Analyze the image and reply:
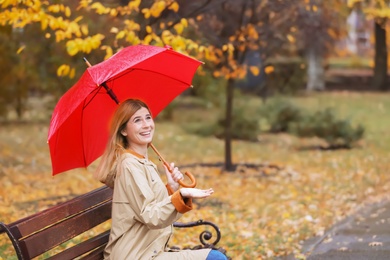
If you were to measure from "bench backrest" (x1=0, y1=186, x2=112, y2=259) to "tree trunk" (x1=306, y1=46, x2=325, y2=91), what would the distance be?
2779 cm

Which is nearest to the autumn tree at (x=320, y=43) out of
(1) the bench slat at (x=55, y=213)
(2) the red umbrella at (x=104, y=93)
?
(2) the red umbrella at (x=104, y=93)

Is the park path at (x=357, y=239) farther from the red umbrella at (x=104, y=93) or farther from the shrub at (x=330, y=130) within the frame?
the shrub at (x=330, y=130)

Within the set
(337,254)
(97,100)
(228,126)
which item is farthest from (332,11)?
(97,100)

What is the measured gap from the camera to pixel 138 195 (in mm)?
4398

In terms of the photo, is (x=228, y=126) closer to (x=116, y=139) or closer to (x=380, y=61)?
(x=116, y=139)

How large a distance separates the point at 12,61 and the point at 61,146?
47.1ft

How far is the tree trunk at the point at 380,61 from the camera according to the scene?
104 ft

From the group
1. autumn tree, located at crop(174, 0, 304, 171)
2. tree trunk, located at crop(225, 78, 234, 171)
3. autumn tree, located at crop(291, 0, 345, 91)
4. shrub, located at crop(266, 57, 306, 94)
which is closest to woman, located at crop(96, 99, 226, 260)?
autumn tree, located at crop(174, 0, 304, 171)

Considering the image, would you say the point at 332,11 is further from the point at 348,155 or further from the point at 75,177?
the point at 75,177

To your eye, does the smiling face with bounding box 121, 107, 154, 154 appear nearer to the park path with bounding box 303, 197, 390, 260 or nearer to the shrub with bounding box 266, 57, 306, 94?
the park path with bounding box 303, 197, 390, 260

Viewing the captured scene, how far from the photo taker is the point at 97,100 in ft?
16.5

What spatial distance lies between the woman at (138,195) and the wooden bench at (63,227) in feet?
0.81

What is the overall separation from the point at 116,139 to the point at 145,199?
1.54ft

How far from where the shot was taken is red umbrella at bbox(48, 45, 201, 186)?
468cm
